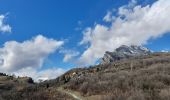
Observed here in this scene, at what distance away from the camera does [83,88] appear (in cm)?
4919

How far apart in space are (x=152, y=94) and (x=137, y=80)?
13187 mm

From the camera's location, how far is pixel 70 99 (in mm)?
39750

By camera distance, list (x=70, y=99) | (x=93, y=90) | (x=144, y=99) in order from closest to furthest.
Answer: (x=144, y=99) → (x=70, y=99) → (x=93, y=90)

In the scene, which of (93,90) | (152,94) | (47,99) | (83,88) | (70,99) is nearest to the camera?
(152,94)

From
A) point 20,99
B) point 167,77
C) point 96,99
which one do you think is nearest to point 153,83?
point 167,77

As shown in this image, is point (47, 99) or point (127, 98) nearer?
point (127, 98)

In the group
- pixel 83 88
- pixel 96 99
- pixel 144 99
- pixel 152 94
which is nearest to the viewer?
pixel 144 99

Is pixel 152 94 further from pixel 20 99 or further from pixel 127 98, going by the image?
pixel 20 99

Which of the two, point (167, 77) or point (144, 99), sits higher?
point (167, 77)

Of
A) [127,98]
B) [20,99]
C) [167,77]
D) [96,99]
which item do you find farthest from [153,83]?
[20,99]

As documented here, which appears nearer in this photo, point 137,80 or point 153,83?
point 153,83

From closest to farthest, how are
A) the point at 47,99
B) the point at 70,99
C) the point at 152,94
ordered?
the point at 152,94, the point at 70,99, the point at 47,99

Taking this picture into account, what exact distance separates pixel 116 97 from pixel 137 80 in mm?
11789

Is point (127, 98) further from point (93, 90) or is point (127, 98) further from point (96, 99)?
point (93, 90)
